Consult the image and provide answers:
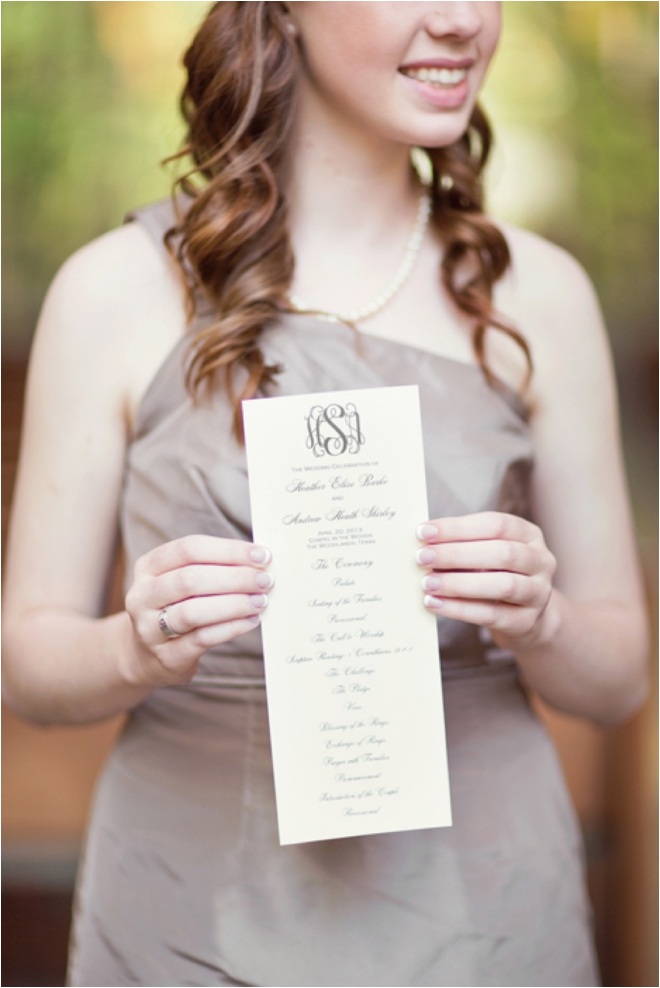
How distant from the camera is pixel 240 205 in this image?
113 cm

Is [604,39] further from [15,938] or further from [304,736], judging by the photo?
[15,938]

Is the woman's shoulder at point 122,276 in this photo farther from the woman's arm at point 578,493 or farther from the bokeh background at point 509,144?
the bokeh background at point 509,144

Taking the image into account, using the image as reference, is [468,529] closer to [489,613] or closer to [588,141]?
[489,613]

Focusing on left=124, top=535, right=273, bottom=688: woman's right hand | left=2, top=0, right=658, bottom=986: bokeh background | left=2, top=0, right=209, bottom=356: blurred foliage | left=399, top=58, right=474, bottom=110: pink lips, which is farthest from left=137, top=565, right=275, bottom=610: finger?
left=2, top=0, right=209, bottom=356: blurred foliage

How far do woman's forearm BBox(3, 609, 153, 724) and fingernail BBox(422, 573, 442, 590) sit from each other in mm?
313

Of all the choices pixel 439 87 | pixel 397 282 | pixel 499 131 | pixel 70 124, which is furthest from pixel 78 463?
pixel 499 131

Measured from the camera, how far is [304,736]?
0.85 m

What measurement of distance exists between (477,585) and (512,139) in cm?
288

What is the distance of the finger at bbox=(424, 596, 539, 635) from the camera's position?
2.79ft

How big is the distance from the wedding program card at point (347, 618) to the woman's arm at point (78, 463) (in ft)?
0.83

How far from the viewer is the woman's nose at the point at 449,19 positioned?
1011 millimetres

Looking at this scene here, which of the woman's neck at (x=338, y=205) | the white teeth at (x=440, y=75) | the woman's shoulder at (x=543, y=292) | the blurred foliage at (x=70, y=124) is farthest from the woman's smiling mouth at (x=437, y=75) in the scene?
the blurred foliage at (x=70, y=124)

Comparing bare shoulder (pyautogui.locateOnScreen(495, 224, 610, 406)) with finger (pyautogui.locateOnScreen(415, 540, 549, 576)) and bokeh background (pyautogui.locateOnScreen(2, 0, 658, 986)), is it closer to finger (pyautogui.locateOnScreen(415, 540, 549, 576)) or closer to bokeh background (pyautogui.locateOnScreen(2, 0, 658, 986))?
finger (pyautogui.locateOnScreen(415, 540, 549, 576))

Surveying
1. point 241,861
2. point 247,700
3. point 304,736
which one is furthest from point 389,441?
point 241,861
